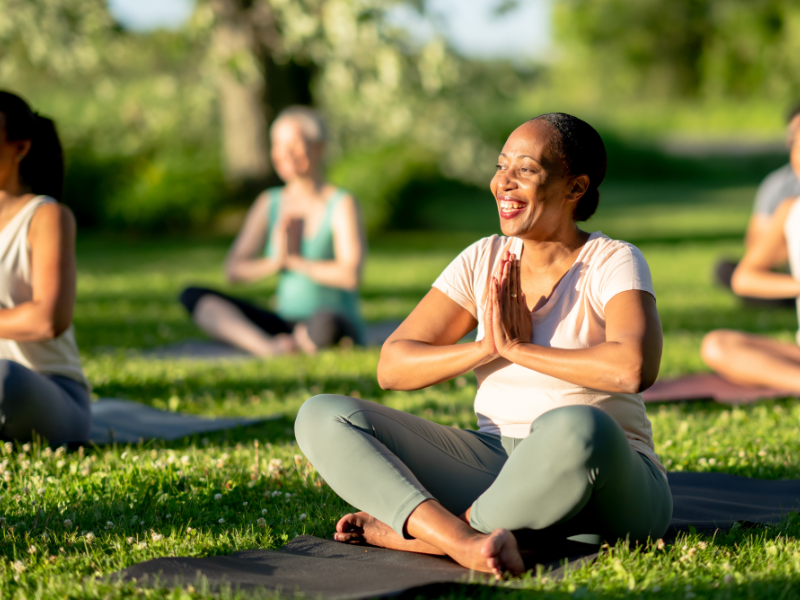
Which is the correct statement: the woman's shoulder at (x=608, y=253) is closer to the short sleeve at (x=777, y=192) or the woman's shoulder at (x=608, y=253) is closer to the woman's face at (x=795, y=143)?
the woman's face at (x=795, y=143)

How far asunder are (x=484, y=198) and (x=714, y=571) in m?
26.8

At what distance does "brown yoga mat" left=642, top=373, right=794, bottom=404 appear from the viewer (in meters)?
5.61

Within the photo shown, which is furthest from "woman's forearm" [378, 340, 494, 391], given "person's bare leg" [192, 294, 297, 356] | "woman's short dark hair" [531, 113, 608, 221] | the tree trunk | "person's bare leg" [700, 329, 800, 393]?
the tree trunk

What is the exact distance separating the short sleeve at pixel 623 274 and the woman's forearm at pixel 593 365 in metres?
0.22

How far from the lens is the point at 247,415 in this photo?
17.7 ft

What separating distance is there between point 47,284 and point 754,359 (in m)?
4.19

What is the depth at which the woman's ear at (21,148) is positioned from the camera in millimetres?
4223

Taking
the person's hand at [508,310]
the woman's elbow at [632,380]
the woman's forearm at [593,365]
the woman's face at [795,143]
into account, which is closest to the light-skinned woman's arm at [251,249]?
the woman's face at [795,143]

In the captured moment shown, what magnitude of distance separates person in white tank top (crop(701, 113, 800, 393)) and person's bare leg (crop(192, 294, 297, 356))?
334 cm

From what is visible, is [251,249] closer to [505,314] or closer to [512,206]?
[512,206]

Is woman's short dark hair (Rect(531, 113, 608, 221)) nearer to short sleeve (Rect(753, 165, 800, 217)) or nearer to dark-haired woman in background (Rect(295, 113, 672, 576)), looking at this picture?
dark-haired woman in background (Rect(295, 113, 672, 576))

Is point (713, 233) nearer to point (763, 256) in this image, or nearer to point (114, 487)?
point (763, 256)

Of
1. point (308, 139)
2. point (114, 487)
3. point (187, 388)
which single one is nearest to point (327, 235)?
point (308, 139)

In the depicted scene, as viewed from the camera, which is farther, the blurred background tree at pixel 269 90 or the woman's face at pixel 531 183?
the blurred background tree at pixel 269 90
